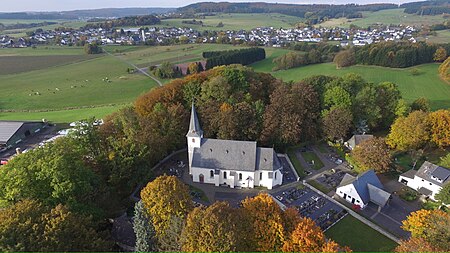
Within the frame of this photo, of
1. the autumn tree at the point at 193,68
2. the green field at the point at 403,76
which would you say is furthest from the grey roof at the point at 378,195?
the autumn tree at the point at 193,68

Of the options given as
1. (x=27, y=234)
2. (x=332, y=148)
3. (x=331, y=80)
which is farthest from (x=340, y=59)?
(x=27, y=234)

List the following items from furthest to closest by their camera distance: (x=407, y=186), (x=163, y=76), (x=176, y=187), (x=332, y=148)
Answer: (x=163, y=76), (x=332, y=148), (x=407, y=186), (x=176, y=187)

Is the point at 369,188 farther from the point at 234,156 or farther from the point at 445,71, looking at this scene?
the point at 445,71

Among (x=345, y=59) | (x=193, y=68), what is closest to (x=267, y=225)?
(x=193, y=68)

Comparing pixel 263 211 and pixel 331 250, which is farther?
pixel 263 211

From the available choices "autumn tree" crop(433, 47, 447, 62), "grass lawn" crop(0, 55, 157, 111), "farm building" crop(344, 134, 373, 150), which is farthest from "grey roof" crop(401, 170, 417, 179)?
"autumn tree" crop(433, 47, 447, 62)

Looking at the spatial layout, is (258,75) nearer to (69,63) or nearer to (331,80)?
(331,80)

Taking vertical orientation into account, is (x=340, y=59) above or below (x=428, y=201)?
above
